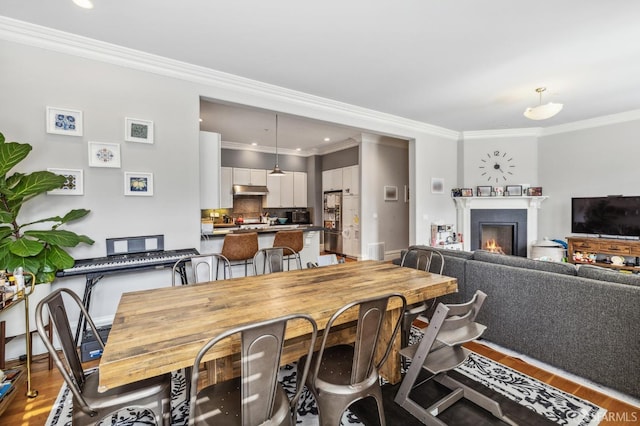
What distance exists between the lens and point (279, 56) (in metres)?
3.02

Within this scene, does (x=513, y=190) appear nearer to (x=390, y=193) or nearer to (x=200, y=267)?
(x=390, y=193)

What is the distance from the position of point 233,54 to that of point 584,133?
20.0ft

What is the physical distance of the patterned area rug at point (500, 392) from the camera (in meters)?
1.76

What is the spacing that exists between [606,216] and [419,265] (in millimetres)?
4220

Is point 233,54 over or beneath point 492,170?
over

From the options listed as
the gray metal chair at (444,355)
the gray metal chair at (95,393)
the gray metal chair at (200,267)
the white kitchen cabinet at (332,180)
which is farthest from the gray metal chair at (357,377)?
the white kitchen cabinet at (332,180)

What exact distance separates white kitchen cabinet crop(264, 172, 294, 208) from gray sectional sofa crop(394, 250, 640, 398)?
5666mm

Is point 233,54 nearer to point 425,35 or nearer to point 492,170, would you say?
point 425,35

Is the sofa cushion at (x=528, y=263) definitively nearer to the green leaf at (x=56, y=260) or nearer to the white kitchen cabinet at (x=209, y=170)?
the white kitchen cabinet at (x=209, y=170)

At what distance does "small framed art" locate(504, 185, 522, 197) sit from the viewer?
5.73m

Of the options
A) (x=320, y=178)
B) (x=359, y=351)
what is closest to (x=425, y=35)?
(x=359, y=351)

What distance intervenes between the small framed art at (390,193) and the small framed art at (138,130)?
5059mm

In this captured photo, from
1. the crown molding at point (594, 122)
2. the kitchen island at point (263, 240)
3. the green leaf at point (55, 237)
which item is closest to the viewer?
Result: the green leaf at point (55, 237)

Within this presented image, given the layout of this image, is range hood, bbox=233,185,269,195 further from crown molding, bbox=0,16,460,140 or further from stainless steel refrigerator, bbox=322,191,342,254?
crown molding, bbox=0,16,460,140
